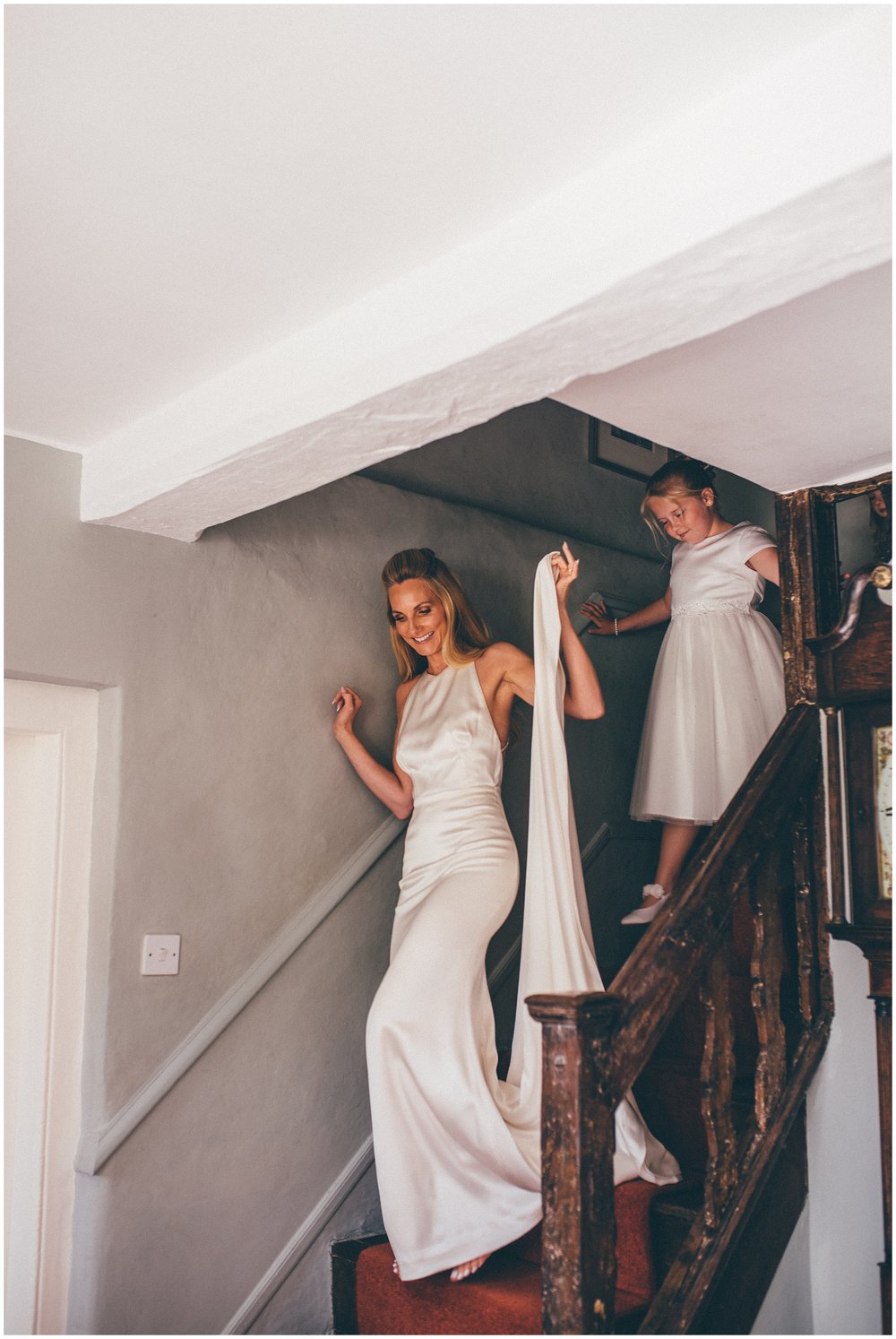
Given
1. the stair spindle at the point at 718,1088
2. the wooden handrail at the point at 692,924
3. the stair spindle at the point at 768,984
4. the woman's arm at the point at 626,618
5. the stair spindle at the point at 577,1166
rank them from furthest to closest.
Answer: the woman's arm at the point at 626,618 → the stair spindle at the point at 768,984 → the stair spindle at the point at 718,1088 → the wooden handrail at the point at 692,924 → the stair spindle at the point at 577,1166

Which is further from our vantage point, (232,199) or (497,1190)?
(497,1190)

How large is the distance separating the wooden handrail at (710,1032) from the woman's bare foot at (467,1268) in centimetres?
58

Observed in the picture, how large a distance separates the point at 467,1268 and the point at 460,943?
0.85 metres

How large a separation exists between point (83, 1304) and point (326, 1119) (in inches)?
34.7

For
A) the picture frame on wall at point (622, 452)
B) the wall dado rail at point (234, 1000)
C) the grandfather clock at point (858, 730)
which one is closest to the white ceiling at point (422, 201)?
the grandfather clock at point (858, 730)

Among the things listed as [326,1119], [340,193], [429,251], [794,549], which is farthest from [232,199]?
[326,1119]

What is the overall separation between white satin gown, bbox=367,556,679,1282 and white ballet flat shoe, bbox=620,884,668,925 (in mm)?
537

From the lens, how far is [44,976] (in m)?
3.23

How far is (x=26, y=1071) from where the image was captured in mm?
3193

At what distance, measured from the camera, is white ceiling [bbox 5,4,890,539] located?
1.82 m

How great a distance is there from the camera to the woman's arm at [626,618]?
4484mm

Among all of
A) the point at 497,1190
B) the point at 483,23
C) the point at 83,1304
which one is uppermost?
the point at 483,23

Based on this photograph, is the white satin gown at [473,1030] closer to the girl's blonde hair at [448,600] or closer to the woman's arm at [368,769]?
the woman's arm at [368,769]

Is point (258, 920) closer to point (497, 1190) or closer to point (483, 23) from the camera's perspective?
point (497, 1190)
